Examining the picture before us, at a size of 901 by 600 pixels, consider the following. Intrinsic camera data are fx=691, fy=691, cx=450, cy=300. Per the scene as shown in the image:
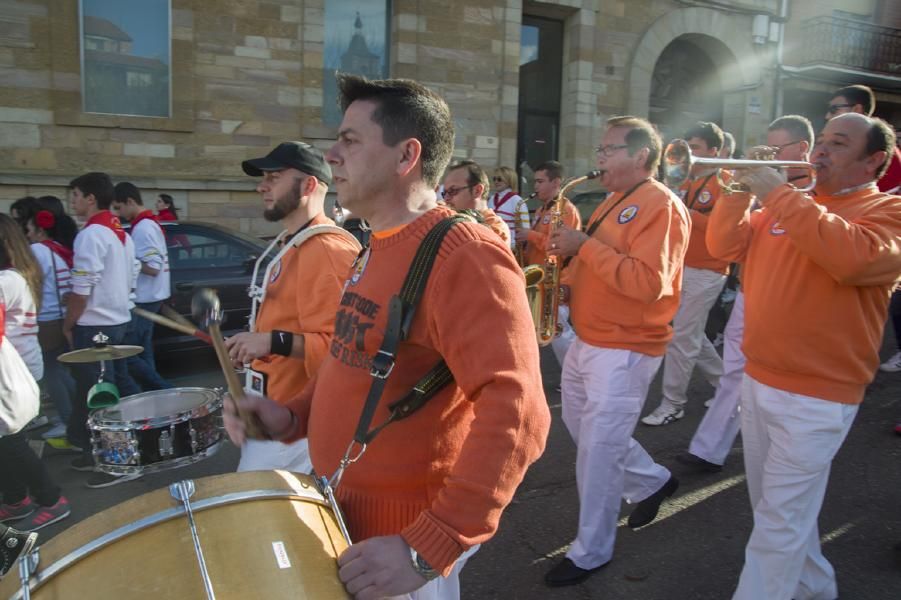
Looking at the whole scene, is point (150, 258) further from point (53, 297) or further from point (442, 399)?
point (442, 399)

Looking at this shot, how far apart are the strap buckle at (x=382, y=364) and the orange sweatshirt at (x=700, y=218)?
4312 millimetres

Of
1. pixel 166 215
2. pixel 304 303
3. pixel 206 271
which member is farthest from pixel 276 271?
pixel 166 215

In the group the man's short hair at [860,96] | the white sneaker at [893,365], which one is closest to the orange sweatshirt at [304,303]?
the man's short hair at [860,96]

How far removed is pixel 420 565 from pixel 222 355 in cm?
71

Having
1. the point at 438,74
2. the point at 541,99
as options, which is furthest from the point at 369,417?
the point at 541,99

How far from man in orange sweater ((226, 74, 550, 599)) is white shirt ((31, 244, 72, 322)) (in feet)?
13.1

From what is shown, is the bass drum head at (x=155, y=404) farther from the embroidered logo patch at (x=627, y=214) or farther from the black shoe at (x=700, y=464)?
the black shoe at (x=700, y=464)

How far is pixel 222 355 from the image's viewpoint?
5.57ft

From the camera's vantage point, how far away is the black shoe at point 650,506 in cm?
356

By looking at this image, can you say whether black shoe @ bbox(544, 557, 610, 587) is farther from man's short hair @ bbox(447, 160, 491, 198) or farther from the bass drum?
man's short hair @ bbox(447, 160, 491, 198)

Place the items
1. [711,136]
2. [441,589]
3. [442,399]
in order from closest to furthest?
[442,399], [441,589], [711,136]

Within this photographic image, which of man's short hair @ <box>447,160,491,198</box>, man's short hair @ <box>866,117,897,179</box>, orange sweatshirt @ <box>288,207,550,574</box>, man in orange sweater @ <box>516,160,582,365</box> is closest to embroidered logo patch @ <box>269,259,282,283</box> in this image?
orange sweatshirt @ <box>288,207,550,574</box>

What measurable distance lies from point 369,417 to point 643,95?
1402 centimetres

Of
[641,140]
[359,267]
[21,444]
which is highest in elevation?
[641,140]
